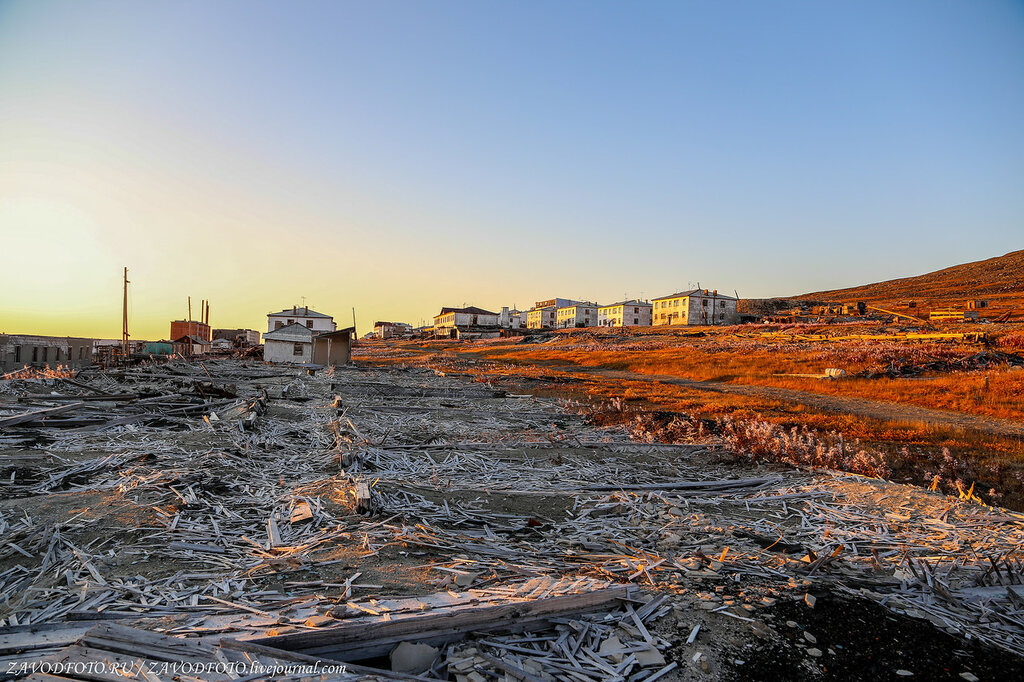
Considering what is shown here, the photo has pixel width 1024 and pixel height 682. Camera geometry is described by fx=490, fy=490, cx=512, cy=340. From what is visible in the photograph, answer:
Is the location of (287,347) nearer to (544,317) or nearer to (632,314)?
(632,314)

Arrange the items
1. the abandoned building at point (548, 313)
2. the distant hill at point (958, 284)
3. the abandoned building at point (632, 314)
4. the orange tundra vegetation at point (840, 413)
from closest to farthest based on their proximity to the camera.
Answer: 1. the orange tundra vegetation at point (840, 413)
2. the distant hill at point (958, 284)
3. the abandoned building at point (632, 314)
4. the abandoned building at point (548, 313)

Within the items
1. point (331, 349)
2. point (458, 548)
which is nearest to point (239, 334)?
point (331, 349)

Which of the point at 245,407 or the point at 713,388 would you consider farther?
the point at 713,388

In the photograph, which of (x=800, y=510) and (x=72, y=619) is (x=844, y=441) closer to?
(x=800, y=510)

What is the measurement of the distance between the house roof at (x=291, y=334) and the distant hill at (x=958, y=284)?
111284mm

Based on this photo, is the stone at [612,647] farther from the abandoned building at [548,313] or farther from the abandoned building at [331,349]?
the abandoned building at [548,313]

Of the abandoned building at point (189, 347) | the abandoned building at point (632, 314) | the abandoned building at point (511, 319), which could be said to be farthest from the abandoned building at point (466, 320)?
the abandoned building at point (189, 347)

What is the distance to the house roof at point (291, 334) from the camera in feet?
158

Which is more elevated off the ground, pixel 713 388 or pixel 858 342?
pixel 858 342

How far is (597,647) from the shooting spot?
3.57 meters

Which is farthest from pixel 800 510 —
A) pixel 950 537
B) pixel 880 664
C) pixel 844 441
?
pixel 844 441

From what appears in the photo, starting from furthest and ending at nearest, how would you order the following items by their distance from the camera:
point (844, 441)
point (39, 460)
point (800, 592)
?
point (844, 441) < point (39, 460) < point (800, 592)

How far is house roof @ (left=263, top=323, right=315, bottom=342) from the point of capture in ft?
158

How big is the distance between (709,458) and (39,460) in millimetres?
12911
